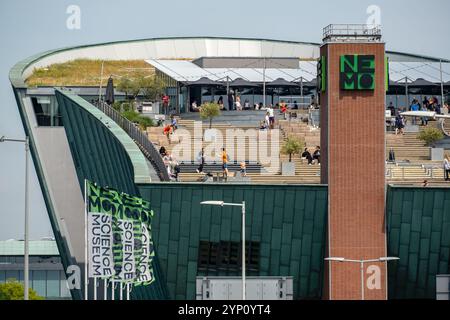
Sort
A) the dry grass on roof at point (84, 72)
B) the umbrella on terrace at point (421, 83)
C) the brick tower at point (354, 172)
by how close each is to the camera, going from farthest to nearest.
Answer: the dry grass on roof at point (84, 72), the umbrella on terrace at point (421, 83), the brick tower at point (354, 172)

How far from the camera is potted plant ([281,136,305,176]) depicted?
94000 millimetres

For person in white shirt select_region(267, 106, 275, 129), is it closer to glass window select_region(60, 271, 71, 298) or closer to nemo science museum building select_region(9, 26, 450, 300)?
nemo science museum building select_region(9, 26, 450, 300)

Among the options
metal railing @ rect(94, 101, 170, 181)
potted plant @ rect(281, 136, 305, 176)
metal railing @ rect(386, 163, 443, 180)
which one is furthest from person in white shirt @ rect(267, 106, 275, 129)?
metal railing @ rect(386, 163, 443, 180)

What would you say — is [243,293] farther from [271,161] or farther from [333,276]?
[271,161]

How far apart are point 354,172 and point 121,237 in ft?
38.4

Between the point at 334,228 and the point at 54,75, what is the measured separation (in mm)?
56182

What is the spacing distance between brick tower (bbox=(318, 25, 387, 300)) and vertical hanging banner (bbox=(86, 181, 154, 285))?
874cm

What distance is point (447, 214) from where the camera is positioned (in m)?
83.4

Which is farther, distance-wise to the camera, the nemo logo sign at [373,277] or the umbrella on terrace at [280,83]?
the umbrella on terrace at [280,83]

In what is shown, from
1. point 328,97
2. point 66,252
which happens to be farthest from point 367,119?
point 66,252

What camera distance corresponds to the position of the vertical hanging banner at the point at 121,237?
271 ft

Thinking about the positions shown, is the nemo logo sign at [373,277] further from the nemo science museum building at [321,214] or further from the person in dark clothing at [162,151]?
the person in dark clothing at [162,151]

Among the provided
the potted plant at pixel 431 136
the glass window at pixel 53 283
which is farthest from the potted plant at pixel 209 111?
the glass window at pixel 53 283

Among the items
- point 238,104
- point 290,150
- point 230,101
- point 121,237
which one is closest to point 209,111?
point 238,104
